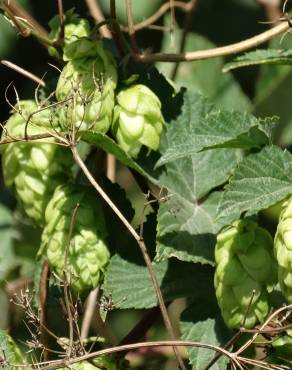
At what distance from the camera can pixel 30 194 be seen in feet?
4.57

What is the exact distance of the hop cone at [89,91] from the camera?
127cm

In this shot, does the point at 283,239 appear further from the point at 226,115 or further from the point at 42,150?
the point at 42,150

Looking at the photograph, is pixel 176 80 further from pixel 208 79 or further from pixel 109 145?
pixel 109 145

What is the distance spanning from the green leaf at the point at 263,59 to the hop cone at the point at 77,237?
0.76 ft

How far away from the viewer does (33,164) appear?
1.39 m

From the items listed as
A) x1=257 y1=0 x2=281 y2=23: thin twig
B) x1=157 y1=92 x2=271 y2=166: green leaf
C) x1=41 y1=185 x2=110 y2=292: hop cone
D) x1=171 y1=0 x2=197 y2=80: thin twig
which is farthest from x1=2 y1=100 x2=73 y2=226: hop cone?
x1=257 y1=0 x2=281 y2=23: thin twig

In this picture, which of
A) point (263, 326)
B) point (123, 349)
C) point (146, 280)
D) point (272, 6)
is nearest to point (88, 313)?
point (146, 280)

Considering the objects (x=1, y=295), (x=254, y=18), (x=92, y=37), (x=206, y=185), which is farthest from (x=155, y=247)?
(x=254, y=18)

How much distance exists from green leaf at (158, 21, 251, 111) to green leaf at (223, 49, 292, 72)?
0.96ft

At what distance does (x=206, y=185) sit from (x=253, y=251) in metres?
0.22

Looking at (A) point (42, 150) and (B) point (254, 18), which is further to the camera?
(B) point (254, 18)

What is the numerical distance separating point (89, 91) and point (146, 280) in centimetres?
25

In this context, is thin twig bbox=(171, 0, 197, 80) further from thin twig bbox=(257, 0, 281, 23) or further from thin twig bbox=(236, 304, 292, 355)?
thin twig bbox=(236, 304, 292, 355)

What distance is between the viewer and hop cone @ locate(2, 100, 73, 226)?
138 centimetres
